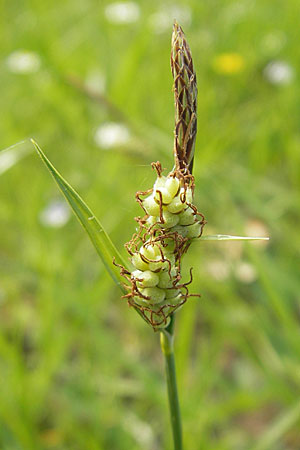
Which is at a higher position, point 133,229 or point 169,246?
point 133,229

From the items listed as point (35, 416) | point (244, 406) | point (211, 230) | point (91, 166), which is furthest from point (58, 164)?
point (244, 406)

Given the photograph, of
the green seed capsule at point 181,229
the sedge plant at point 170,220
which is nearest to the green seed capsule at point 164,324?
the sedge plant at point 170,220

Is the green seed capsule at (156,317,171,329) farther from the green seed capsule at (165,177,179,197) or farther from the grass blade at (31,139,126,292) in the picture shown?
the green seed capsule at (165,177,179,197)

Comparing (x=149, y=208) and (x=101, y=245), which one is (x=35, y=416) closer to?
(x=101, y=245)

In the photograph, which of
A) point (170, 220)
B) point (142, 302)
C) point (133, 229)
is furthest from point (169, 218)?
point (133, 229)

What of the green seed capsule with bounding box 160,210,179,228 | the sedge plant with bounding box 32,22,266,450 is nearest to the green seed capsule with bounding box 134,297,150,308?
the sedge plant with bounding box 32,22,266,450

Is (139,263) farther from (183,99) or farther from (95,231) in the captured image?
(183,99)

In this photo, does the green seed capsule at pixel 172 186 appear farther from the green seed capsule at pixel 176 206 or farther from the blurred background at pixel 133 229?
the blurred background at pixel 133 229

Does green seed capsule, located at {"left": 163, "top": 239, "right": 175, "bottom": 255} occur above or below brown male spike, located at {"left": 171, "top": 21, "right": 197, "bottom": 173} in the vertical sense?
below
